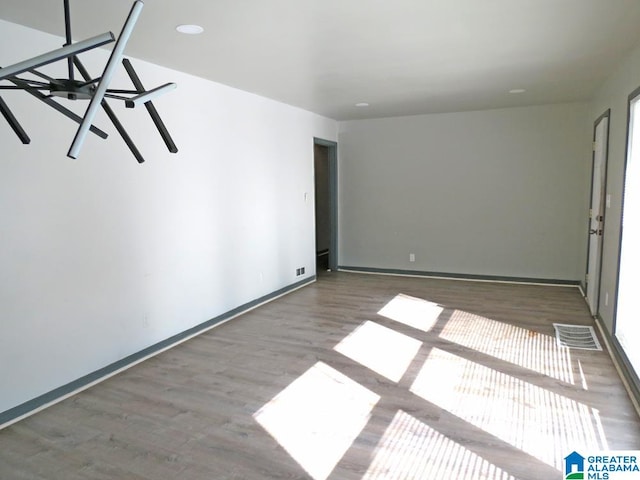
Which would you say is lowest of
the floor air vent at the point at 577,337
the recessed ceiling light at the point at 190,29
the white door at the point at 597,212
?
the floor air vent at the point at 577,337

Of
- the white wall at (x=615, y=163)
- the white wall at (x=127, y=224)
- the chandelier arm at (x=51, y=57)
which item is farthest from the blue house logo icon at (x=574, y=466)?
the white wall at (x=127, y=224)

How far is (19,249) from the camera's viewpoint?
2.76m

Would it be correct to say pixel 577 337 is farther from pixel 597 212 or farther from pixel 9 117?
pixel 9 117

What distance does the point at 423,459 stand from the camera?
232cm

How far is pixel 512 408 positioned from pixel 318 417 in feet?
4.07

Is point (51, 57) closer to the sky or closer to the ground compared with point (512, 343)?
closer to the sky

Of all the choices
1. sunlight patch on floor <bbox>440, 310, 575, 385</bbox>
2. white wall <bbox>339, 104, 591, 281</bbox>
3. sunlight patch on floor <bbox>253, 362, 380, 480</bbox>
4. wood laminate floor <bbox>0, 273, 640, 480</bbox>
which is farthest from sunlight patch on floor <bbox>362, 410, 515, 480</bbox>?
white wall <bbox>339, 104, 591, 281</bbox>

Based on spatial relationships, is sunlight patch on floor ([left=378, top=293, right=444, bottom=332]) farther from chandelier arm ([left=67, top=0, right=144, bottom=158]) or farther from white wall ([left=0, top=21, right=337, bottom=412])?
chandelier arm ([left=67, top=0, right=144, bottom=158])

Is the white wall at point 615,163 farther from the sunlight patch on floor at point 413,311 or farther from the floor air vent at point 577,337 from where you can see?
the sunlight patch on floor at point 413,311

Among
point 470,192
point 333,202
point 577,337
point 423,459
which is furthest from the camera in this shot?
point 333,202

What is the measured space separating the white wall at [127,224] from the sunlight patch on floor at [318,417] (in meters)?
1.45

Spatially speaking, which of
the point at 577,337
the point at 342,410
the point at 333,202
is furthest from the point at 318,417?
the point at 333,202

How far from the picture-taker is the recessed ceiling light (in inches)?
110

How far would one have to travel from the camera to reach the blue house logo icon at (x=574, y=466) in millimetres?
2141
